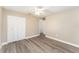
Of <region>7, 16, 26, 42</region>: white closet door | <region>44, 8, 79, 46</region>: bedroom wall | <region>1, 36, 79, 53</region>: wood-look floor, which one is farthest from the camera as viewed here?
<region>7, 16, 26, 42</region>: white closet door

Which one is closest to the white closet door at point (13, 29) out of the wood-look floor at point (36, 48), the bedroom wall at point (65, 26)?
the wood-look floor at point (36, 48)

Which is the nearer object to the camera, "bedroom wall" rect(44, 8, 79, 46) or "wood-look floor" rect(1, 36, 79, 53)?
"wood-look floor" rect(1, 36, 79, 53)

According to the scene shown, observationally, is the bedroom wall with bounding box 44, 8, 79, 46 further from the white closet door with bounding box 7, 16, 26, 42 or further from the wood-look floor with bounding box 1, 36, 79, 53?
the white closet door with bounding box 7, 16, 26, 42

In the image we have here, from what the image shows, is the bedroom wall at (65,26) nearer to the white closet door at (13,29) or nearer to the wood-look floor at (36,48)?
the wood-look floor at (36,48)

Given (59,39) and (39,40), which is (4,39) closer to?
(39,40)

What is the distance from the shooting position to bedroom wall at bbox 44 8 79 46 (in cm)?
288

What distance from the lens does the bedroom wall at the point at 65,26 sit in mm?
2875

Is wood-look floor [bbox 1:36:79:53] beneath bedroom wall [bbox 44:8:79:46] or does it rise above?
beneath

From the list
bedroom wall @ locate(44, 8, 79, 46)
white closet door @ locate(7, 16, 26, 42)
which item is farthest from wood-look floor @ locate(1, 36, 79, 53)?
bedroom wall @ locate(44, 8, 79, 46)
